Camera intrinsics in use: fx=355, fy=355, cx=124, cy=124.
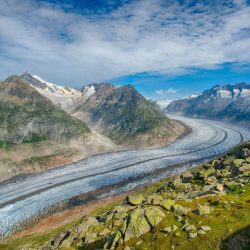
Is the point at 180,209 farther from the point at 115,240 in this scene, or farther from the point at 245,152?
the point at 245,152

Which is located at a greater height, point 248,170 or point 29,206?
point 248,170

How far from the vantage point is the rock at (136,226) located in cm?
5025

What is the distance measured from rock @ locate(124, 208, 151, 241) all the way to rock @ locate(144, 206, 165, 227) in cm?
69

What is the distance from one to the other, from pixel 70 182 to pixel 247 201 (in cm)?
14260

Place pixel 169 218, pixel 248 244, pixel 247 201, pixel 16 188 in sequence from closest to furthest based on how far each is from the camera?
1. pixel 248 244
2. pixel 169 218
3. pixel 247 201
4. pixel 16 188

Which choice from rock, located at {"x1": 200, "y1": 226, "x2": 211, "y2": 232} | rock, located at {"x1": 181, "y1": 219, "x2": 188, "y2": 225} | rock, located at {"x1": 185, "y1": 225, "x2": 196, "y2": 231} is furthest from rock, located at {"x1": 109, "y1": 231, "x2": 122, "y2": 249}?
rock, located at {"x1": 200, "y1": 226, "x2": 211, "y2": 232}

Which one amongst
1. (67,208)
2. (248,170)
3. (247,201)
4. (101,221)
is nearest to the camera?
(247,201)

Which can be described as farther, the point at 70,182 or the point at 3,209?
the point at 70,182

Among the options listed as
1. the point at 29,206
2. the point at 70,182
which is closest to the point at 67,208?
the point at 29,206

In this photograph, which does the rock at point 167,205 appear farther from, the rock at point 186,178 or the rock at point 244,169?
the rock at point 186,178

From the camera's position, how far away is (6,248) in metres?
96.2

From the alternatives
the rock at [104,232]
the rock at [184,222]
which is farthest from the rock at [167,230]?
the rock at [104,232]

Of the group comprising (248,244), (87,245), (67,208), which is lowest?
(67,208)

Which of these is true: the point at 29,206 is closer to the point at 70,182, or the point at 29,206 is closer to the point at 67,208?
the point at 67,208
